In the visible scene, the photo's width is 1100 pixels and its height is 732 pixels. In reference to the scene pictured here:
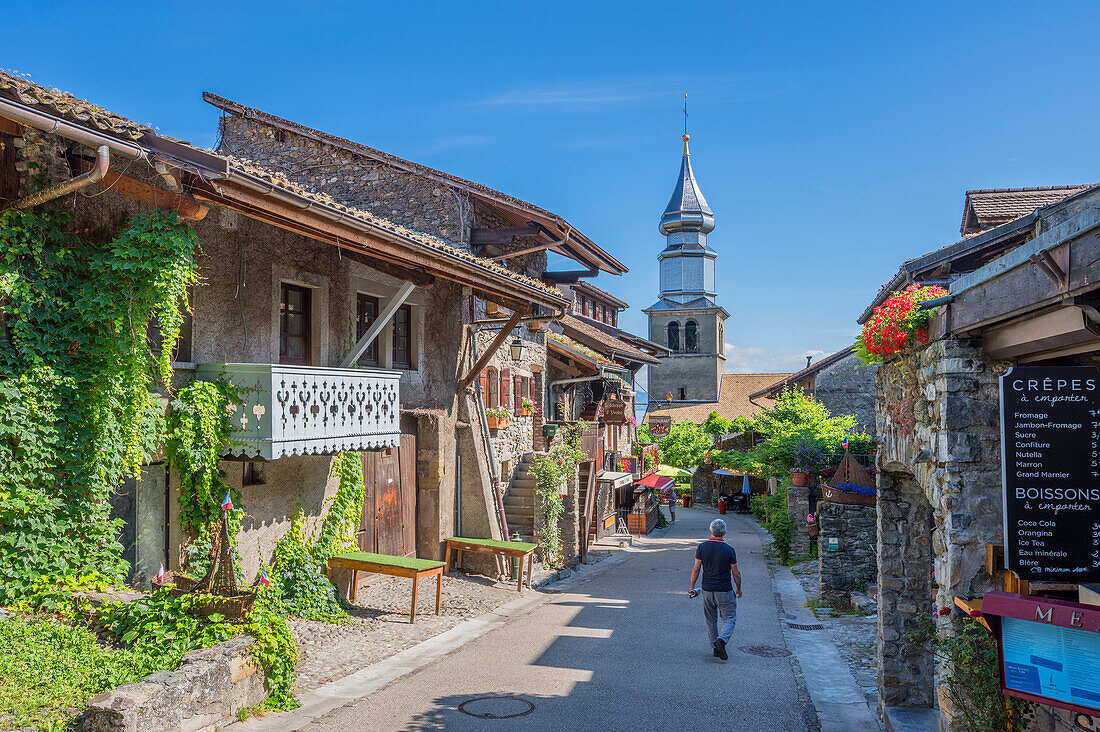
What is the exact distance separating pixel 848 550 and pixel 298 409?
973 cm

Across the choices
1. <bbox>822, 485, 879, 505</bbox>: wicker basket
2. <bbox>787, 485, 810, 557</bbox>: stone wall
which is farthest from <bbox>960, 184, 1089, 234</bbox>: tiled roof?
<bbox>787, 485, 810, 557</bbox>: stone wall

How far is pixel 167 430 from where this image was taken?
28.5 ft

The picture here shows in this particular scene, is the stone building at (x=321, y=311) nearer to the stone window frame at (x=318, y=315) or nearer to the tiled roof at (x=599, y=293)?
the stone window frame at (x=318, y=315)

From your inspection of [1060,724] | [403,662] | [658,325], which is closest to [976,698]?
[1060,724]

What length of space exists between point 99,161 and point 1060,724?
831 cm

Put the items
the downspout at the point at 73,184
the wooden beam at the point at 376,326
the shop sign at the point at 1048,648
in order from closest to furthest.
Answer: the shop sign at the point at 1048,648 < the downspout at the point at 73,184 < the wooden beam at the point at 376,326

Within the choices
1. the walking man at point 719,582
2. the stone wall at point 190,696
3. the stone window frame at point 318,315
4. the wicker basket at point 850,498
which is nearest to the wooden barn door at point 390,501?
the stone window frame at point 318,315

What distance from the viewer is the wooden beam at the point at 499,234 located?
55.1 feet

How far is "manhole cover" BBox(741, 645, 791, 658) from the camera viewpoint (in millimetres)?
10336

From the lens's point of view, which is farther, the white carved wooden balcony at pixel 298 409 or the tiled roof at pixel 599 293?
the tiled roof at pixel 599 293

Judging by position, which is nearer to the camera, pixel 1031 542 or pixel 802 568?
pixel 1031 542

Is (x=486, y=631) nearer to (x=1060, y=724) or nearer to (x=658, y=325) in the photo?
(x=1060, y=724)

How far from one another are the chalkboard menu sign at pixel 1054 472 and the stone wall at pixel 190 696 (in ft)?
20.3

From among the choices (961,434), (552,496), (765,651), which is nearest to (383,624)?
(765,651)
